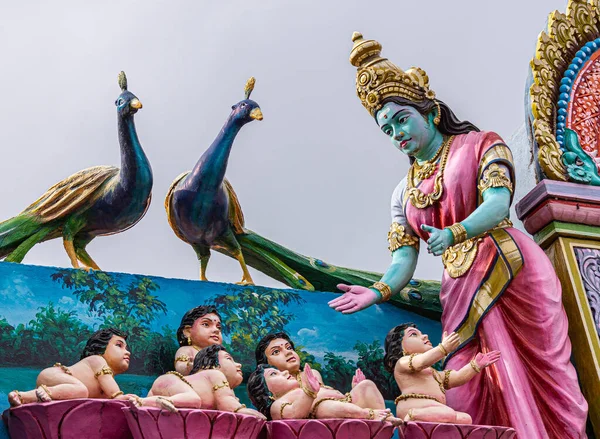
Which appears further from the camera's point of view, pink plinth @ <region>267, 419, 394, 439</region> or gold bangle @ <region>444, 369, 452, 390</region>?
gold bangle @ <region>444, 369, 452, 390</region>

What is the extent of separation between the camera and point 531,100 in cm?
422

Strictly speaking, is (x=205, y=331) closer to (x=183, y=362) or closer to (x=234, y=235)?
(x=183, y=362)

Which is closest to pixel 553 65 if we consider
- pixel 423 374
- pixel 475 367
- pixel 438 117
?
pixel 438 117

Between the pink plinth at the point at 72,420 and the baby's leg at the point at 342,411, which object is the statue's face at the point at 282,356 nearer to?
the baby's leg at the point at 342,411

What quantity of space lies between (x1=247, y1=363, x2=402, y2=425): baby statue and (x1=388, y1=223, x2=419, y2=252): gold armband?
38.1 inches

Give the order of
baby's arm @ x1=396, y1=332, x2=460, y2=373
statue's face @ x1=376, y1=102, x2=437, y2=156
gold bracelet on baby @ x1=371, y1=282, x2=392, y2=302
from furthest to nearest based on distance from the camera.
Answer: statue's face @ x1=376, y1=102, x2=437, y2=156, gold bracelet on baby @ x1=371, y1=282, x2=392, y2=302, baby's arm @ x1=396, y1=332, x2=460, y2=373

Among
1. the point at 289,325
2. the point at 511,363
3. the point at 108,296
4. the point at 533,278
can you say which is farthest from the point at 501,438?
the point at 108,296

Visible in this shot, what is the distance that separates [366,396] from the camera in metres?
3.12

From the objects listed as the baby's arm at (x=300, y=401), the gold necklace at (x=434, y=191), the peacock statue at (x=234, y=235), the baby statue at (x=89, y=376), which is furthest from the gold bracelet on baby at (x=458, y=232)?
the baby statue at (x=89, y=376)

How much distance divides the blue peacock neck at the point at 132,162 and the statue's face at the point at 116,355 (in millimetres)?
735

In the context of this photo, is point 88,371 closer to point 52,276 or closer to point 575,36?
point 52,276

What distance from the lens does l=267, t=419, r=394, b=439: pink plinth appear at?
2.90 m

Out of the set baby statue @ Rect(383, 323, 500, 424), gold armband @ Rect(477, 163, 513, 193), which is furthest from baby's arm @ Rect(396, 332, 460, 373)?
gold armband @ Rect(477, 163, 513, 193)

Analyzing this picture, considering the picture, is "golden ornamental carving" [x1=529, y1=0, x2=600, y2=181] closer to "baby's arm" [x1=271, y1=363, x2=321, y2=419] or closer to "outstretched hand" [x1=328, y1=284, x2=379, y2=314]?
"outstretched hand" [x1=328, y1=284, x2=379, y2=314]
